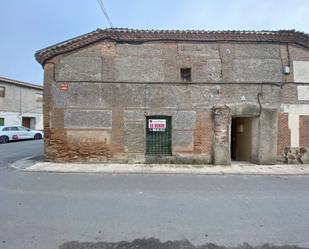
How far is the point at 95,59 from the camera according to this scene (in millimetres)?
11242

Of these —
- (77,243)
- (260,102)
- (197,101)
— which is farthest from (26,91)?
(77,243)

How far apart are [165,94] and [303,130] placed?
6.45 m

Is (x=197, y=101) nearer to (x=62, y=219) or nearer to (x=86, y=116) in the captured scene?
(x=86, y=116)

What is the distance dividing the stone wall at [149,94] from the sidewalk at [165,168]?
1.98 ft

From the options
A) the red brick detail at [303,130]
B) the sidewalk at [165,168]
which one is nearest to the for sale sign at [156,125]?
the sidewalk at [165,168]

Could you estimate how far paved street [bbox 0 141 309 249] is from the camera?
395cm

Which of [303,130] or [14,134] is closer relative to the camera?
[303,130]

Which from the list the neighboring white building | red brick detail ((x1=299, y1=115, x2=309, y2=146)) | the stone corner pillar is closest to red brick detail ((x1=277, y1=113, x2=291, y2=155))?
red brick detail ((x1=299, y1=115, x2=309, y2=146))

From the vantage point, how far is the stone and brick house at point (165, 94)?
1105 cm

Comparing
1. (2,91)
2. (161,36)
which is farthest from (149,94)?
(2,91)

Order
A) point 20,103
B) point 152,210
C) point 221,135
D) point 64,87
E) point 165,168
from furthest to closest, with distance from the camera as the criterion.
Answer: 1. point 20,103
2. point 64,87
3. point 221,135
4. point 165,168
5. point 152,210

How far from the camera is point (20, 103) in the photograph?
28.3 meters

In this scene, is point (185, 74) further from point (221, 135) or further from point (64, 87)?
point (64, 87)

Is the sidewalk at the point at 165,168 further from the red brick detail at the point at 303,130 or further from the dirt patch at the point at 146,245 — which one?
the dirt patch at the point at 146,245
